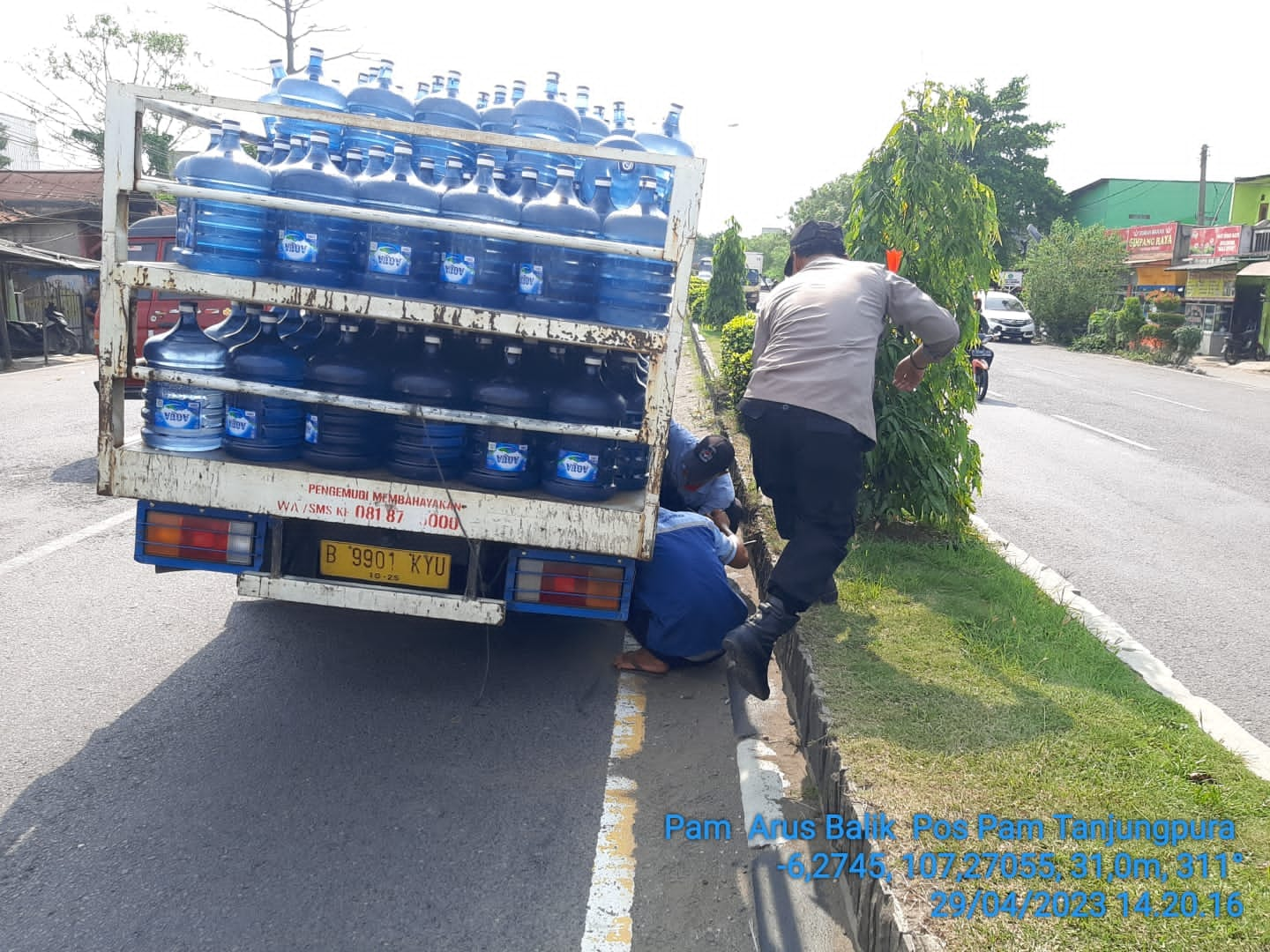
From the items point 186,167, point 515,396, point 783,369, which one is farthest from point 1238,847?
point 186,167

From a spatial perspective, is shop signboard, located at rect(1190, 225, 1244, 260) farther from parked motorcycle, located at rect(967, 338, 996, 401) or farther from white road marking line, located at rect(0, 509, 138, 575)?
white road marking line, located at rect(0, 509, 138, 575)

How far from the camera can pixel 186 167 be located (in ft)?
14.4

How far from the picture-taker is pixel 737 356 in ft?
36.0

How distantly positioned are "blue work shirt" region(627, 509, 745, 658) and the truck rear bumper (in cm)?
81

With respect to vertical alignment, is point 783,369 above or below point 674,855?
above

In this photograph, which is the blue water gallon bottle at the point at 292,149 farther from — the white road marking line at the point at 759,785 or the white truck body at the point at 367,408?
the white road marking line at the point at 759,785

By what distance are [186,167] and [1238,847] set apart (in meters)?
4.58

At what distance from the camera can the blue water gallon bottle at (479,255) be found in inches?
164

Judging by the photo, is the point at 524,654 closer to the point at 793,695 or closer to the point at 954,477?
the point at 793,695

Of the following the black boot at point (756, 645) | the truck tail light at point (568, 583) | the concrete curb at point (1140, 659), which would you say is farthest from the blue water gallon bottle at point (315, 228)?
the concrete curb at point (1140, 659)

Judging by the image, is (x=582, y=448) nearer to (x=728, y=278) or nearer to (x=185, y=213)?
(x=185, y=213)

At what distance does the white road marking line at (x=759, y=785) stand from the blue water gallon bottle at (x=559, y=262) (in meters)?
1.93

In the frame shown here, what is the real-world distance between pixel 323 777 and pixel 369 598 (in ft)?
2.31

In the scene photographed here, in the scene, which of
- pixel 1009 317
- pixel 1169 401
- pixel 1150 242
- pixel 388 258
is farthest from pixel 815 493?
pixel 1150 242
